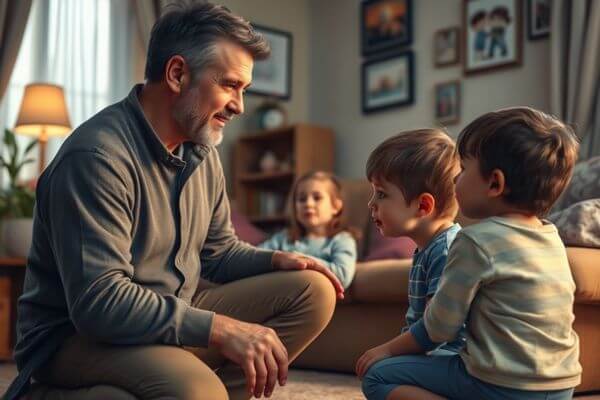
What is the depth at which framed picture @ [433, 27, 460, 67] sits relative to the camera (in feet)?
16.4

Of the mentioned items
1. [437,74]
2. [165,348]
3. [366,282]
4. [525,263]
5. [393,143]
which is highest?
[437,74]

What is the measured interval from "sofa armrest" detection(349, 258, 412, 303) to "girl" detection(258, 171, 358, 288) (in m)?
0.16

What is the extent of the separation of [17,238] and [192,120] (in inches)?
97.6

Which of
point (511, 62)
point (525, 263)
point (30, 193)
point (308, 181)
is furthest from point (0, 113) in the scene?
point (525, 263)

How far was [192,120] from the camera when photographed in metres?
1.74

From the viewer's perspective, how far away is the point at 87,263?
4.83ft

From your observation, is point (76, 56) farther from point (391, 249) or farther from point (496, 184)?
point (496, 184)

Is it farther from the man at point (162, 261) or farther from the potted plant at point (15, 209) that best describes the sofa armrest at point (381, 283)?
the potted plant at point (15, 209)

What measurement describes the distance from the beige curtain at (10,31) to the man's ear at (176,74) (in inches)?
120

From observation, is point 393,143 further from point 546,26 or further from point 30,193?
point 546,26

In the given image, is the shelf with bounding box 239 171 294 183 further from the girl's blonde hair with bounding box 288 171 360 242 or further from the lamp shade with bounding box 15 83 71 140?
the girl's blonde hair with bounding box 288 171 360 242

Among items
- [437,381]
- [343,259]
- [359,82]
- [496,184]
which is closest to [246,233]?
[343,259]

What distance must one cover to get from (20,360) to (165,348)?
350 millimetres

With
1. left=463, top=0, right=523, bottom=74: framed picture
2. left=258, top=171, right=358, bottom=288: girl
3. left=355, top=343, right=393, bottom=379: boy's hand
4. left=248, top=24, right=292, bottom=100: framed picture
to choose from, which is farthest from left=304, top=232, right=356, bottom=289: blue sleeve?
left=248, top=24, right=292, bottom=100: framed picture
